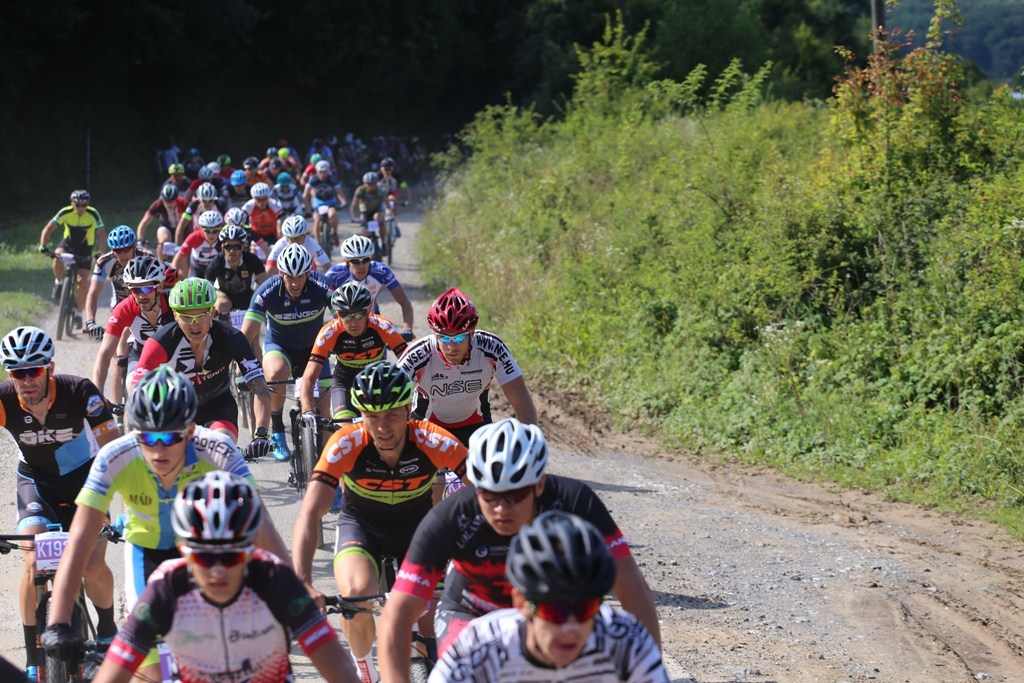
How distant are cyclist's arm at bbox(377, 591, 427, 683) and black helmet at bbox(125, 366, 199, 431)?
4.66 feet

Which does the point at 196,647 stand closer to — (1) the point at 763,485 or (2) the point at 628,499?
(2) the point at 628,499

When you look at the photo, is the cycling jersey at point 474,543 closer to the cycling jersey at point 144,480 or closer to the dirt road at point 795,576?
the cycling jersey at point 144,480

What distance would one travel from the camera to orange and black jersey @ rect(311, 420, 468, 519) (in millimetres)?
6691

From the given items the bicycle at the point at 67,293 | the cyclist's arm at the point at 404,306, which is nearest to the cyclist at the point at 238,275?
the cyclist's arm at the point at 404,306

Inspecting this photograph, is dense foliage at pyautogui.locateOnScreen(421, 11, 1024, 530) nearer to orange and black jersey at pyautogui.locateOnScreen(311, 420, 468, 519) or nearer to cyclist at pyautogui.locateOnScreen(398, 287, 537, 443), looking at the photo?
cyclist at pyautogui.locateOnScreen(398, 287, 537, 443)

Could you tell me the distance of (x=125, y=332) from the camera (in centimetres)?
1095

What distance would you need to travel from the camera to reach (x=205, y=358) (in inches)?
365

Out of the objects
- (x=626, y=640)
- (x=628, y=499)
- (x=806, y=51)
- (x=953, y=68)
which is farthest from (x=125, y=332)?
(x=806, y=51)

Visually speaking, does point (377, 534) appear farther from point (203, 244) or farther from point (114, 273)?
point (203, 244)

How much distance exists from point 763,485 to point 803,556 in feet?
8.18

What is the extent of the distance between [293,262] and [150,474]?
5.79 meters

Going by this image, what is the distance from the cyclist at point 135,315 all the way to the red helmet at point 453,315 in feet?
10.7

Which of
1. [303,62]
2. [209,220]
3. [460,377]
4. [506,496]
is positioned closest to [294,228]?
[209,220]

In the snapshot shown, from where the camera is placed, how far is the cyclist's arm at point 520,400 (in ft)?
28.0
